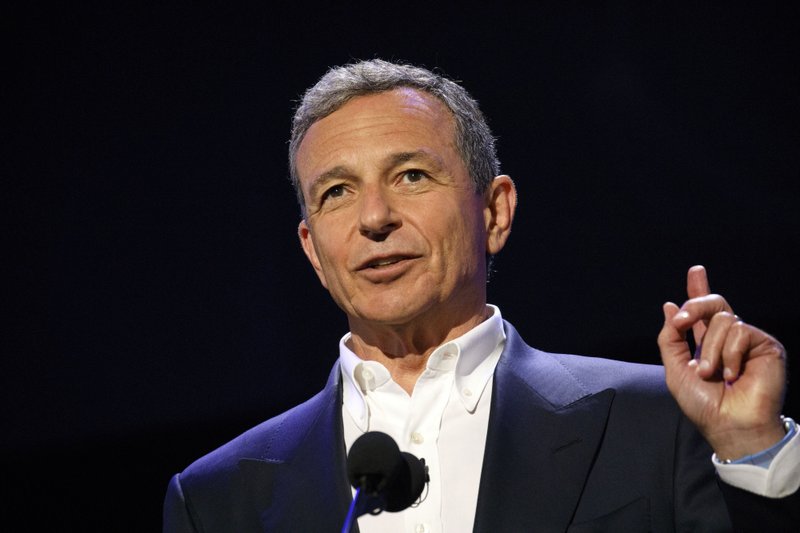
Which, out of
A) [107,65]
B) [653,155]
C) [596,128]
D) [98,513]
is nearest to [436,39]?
[596,128]

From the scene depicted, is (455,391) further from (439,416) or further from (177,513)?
(177,513)

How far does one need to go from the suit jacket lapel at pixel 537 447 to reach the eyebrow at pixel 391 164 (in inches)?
20.7

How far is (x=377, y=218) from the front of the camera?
220 cm

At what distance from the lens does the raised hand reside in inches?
67.5

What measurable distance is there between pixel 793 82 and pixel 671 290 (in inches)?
31.5

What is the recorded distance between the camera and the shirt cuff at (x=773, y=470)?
5.57 feet

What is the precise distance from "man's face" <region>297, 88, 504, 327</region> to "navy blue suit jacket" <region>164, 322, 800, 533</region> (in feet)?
0.80

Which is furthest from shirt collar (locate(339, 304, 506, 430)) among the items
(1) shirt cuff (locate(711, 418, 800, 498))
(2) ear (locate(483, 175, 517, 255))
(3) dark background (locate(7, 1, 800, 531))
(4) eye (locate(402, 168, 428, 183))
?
(3) dark background (locate(7, 1, 800, 531))

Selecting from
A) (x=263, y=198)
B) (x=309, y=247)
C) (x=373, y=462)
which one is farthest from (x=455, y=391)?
(x=263, y=198)

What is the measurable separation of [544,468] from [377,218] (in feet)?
2.17

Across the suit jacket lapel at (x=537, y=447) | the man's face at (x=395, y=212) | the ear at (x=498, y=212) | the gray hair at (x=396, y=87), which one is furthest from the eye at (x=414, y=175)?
the suit jacket lapel at (x=537, y=447)

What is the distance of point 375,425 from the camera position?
7.52 feet

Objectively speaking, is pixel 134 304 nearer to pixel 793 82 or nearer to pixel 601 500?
pixel 601 500

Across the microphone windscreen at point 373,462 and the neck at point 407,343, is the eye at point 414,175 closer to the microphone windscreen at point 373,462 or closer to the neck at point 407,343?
the neck at point 407,343
